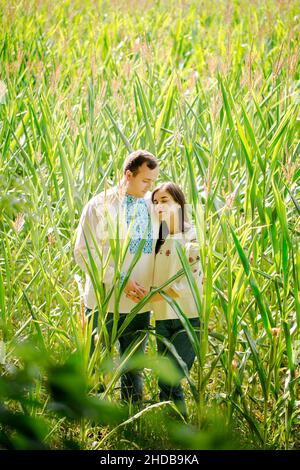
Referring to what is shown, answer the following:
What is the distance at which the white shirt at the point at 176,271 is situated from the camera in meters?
2.12

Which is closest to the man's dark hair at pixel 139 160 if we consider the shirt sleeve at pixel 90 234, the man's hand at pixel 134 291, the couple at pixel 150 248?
the couple at pixel 150 248

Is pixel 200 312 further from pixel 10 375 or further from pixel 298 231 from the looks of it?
pixel 10 375

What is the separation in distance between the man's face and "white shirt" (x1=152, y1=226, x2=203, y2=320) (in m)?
0.14

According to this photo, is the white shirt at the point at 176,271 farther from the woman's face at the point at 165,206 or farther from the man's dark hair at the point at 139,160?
the man's dark hair at the point at 139,160

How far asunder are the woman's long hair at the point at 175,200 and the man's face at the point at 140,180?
29 millimetres

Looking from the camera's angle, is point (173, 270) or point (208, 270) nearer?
point (208, 270)

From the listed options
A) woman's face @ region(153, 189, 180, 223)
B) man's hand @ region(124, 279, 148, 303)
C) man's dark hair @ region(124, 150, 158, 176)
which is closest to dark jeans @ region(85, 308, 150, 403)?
man's hand @ region(124, 279, 148, 303)

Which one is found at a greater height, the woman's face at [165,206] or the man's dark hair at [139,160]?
the man's dark hair at [139,160]

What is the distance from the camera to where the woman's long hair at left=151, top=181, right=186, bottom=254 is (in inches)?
82.7

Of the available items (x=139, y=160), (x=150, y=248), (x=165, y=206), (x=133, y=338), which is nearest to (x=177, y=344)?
(x=133, y=338)

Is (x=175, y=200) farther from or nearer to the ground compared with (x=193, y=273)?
farther from the ground

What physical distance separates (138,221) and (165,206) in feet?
0.26

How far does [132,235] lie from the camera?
209cm

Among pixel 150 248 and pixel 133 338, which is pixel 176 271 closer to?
pixel 150 248
